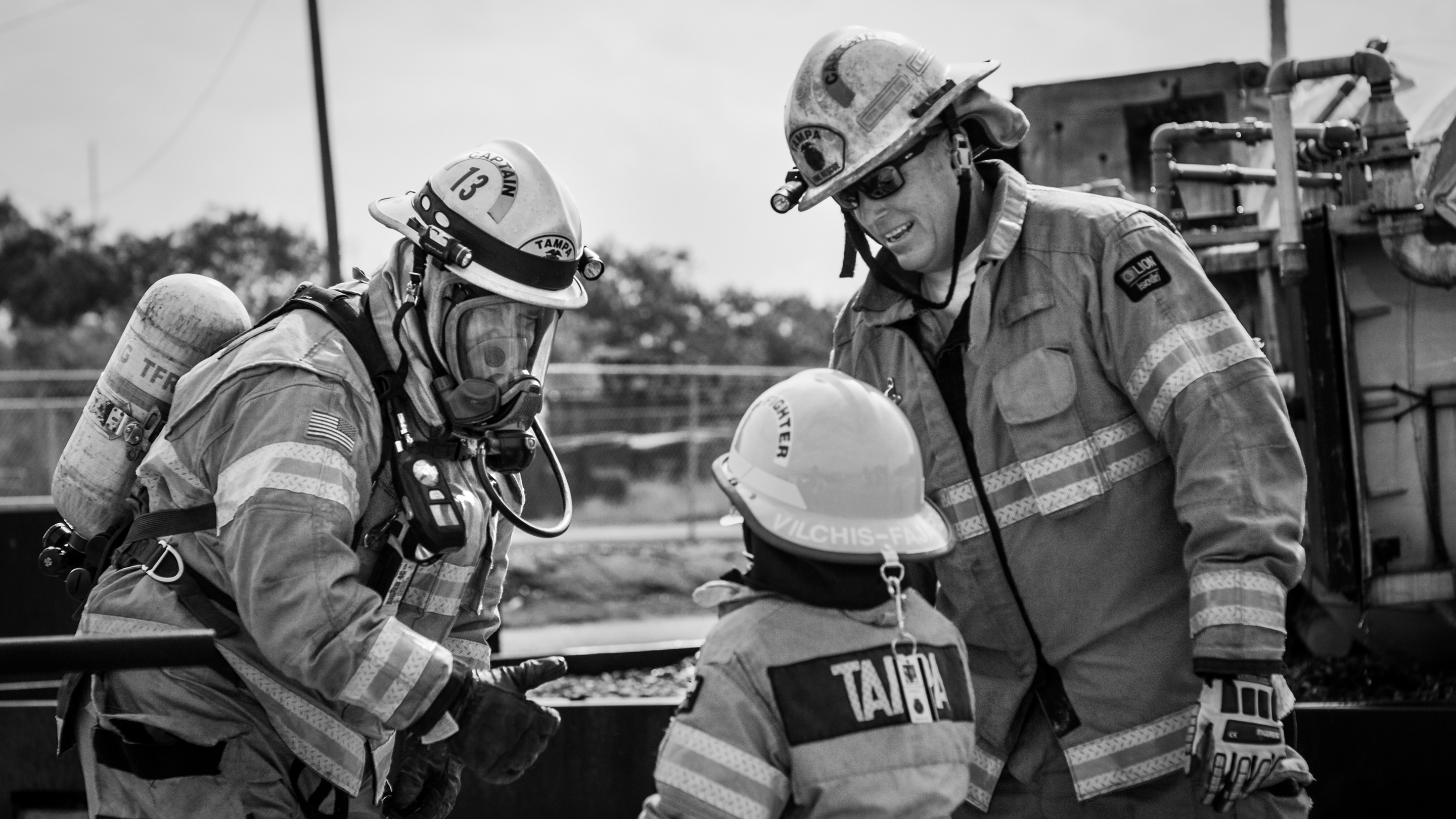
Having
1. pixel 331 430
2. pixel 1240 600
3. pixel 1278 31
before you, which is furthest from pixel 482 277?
pixel 1278 31

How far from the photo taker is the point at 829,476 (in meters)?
2.17

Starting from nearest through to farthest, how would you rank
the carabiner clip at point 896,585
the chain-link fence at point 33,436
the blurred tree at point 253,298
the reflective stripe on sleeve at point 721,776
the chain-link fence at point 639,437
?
the reflective stripe on sleeve at point 721,776
the carabiner clip at point 896,585
the chain-link fence at point 33,436
the chain-link fence at point 639,437
the blurred tree at point 253,298

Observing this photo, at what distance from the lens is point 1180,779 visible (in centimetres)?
270

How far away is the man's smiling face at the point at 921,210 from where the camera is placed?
286cm

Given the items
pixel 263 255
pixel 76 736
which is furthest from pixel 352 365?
pixel 263 255

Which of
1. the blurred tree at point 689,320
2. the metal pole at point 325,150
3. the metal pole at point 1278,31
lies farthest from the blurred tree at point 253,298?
Answer: the metal pole at point 1278,31

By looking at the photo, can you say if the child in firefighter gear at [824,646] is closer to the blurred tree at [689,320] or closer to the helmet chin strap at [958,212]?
the helmet chin strap at [958,212]

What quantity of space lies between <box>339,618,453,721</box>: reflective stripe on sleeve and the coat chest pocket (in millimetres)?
1173

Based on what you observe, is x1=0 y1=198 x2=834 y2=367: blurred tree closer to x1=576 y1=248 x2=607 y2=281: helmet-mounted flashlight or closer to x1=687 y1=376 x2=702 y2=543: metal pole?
x1=687 y1=376 x2=702 y2=543: metal pole

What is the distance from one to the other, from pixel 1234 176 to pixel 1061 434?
2.61 meters

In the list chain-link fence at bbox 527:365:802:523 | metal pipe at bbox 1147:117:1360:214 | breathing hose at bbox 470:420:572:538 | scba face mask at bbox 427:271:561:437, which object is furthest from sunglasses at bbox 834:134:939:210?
chain-link fence at bbox 527:365:802:523

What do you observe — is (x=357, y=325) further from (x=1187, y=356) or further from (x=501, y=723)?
(x=1187, y=356)

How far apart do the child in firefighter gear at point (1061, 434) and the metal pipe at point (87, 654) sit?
149cm

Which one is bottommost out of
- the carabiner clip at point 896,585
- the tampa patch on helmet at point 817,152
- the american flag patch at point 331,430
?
the carabiner clip at point 896,585
